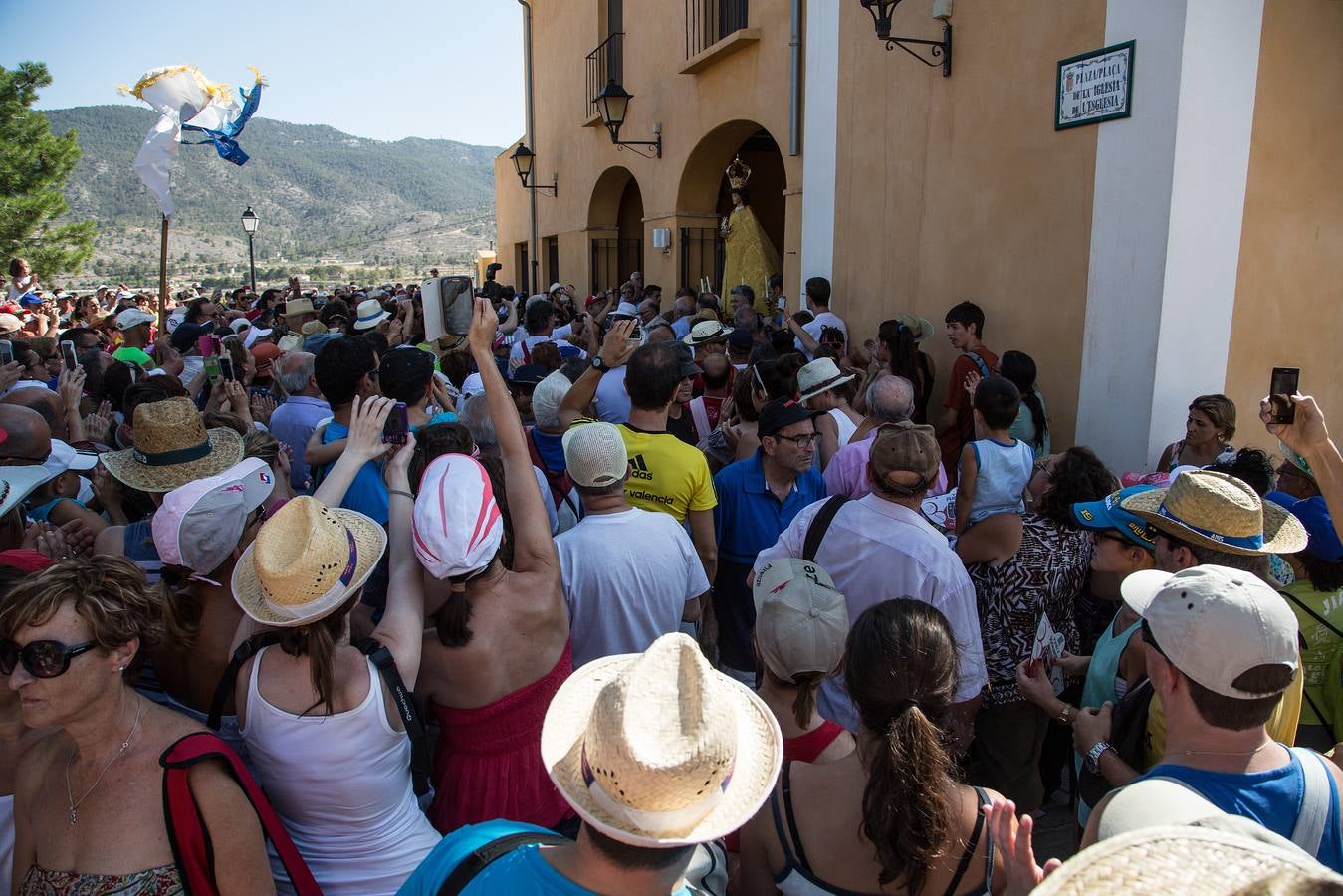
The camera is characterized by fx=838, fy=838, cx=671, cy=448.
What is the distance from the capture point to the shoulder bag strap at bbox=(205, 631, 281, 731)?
1.88m

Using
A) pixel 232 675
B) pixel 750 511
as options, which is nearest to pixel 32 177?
pixel 750 511

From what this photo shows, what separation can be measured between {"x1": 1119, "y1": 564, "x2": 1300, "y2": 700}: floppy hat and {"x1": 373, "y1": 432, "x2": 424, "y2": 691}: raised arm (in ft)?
5.44

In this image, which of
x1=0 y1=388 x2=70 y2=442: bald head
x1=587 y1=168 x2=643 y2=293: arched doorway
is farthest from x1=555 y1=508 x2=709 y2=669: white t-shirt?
x1=587 y1=168 x2=643 y2=293: arched doorway

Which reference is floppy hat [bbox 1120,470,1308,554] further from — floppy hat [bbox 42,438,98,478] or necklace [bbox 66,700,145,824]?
floppy hat [bbox 42,438,98,478]

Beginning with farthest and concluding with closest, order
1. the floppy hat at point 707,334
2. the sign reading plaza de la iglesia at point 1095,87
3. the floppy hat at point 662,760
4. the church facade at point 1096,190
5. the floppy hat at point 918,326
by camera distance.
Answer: the floppy hat at point 918,326
the floppy hat at point 707,334
the sign reading plaza de la iglesia at point 1095,87
the church facade at point 1096,190
the floppy hat at point 662,760

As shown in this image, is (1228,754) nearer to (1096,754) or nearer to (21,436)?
(1096,754)

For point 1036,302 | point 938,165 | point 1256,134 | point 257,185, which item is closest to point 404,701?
point 1036,302

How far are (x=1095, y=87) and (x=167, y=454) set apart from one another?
5404mm

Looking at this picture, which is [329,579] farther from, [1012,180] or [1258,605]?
[1012,180]

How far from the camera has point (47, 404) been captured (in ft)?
14.1

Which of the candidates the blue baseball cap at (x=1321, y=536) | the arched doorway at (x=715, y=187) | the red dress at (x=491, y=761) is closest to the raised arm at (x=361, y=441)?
the red dress at (x=491, y=761)

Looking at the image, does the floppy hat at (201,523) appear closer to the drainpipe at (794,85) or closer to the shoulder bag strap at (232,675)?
the shoulder bag strap at (232,675)

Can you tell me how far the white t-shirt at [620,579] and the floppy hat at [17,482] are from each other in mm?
1745

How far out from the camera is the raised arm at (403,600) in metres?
2.04
